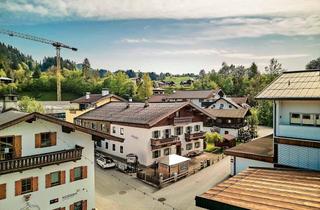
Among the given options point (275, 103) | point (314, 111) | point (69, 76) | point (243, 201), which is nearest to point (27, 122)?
point (243, 201)

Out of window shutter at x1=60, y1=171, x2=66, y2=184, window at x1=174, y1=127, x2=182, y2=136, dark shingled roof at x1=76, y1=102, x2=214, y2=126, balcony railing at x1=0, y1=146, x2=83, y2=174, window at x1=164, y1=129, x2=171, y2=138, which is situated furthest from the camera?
window at x1=174, y1=127, x2=182, y2=136

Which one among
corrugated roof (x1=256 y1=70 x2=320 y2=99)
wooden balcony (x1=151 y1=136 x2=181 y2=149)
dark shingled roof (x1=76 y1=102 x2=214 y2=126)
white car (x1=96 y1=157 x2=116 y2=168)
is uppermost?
corrugated roof (x1=256 y1=70 x2=320 y2=99)

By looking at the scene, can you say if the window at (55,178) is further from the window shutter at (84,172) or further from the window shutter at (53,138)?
the window shutter at (53,138)

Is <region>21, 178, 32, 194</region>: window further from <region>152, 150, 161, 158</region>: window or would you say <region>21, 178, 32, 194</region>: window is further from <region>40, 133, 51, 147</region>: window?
<region>152, 150, 161, 158</region>: window

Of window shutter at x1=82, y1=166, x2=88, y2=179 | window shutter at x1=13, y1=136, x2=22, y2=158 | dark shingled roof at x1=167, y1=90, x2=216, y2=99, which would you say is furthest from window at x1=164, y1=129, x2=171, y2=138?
dark shingled roof at x1=167, y1=90, x2=216, y2=99

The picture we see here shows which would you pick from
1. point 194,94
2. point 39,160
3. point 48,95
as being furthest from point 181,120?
point 48,95

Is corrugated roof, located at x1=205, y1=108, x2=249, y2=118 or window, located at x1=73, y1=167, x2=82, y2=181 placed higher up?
corrugated roof, located at x1=205, y1=108, x2=249, y2=118

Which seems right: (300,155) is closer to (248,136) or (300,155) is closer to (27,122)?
(27,122)
